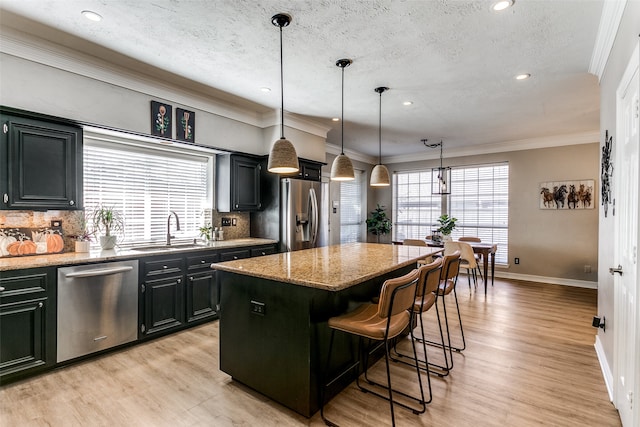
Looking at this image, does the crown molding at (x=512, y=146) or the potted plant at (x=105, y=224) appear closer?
the potted plant at (x=105, y=224)

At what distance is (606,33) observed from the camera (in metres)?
2.43

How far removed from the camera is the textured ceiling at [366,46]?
2.26 metres

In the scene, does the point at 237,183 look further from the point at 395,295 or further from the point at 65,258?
the point at 395,295

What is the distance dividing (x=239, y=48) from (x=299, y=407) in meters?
2.87

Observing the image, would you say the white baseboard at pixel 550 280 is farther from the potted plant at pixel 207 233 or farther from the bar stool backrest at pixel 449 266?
the potted plant at pixel 207 233

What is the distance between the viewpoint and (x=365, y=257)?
9.36 ft

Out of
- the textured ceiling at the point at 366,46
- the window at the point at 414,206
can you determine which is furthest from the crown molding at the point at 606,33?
the window at the point at 414,206

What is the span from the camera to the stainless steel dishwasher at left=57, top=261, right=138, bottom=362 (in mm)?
2676

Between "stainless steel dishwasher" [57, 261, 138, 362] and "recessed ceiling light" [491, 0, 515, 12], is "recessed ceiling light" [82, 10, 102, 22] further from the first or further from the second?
"recessed ceiling light" [491, 0, 515, 12]

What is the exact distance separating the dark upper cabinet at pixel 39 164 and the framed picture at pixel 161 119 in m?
0.72

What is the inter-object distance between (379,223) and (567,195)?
11.9 feet

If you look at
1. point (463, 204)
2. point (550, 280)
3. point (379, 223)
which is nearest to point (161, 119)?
point (379, 223)

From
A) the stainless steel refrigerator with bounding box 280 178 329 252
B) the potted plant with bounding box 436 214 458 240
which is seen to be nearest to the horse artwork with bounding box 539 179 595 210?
the potted plant with bounding box 436 214 458 240

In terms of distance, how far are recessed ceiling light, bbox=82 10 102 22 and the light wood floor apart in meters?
2.78
